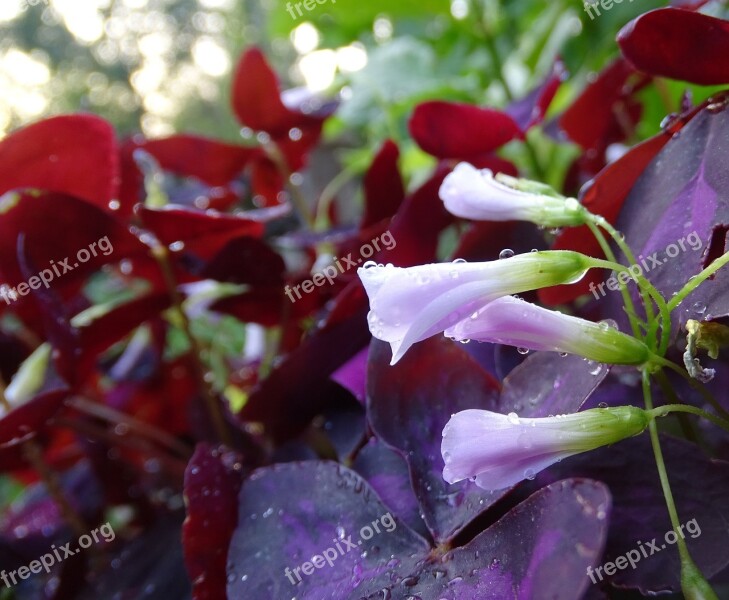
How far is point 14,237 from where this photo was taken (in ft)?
1.17

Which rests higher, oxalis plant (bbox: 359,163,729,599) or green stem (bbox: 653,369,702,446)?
oxalis plant (bbox: 359,163,729,599)

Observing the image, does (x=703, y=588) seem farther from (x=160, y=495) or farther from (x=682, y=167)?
(x=160, y=495)

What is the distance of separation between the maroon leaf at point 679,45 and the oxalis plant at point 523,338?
10cm

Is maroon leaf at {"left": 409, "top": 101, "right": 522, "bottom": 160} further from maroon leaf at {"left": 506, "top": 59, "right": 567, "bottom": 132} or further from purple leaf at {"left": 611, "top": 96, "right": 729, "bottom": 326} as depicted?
purple leaf at {"left": 611, "top": 96, "right": 729, "bottom": 326}

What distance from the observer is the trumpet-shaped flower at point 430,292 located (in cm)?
21

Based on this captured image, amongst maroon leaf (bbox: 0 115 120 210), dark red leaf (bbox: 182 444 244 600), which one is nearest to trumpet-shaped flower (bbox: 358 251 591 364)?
dark red leaf (bbox: 182 444 244 600)

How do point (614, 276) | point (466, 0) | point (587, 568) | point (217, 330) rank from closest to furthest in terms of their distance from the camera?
1. point (587, 568)
2. point (614, 276)
3. point (217, 330)
4. point (466, 0)

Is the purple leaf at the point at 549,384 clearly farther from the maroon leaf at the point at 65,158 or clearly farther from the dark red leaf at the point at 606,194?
the maroon leaf at the point at 65,158

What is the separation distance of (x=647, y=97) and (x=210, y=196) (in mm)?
495

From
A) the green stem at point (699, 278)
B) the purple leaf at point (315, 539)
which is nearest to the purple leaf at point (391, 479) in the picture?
the purple leaf at point (315, 539)

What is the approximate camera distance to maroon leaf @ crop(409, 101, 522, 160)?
40cm

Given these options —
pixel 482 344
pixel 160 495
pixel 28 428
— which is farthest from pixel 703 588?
pixel 160 495

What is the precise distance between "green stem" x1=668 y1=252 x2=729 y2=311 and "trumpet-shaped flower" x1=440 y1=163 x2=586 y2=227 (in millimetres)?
62

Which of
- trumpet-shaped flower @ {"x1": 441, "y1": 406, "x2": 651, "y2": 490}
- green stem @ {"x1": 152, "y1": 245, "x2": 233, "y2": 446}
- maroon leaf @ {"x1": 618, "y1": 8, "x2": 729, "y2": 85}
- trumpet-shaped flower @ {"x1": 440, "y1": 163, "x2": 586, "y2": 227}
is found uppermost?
maroon leaf @ {"x1": 618, "y1": 8, "x2": 729, "y2": 85}
